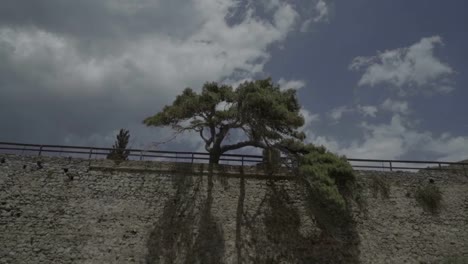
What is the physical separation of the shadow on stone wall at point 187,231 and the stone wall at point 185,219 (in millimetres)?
37

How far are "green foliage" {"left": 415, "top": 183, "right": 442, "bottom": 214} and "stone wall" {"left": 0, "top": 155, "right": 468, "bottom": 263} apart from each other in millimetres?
281

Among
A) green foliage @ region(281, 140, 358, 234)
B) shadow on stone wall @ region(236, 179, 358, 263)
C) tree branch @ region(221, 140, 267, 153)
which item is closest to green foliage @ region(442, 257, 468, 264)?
shadow on stone wall @ region(236, 179, 358, 263)

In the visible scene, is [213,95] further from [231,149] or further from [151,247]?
[151,247]

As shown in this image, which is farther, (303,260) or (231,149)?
(231,149)

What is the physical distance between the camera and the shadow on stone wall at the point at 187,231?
1332cm

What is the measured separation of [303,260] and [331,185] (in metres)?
3.02

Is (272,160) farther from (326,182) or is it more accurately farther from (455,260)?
(455,260)

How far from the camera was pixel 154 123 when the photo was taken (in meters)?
15.6

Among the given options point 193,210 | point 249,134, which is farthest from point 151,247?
point 249,134

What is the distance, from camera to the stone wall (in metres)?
13.3

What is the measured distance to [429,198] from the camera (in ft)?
51.9

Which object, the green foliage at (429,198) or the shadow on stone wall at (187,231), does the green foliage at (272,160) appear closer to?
the shadow on stone wall at (187,231)

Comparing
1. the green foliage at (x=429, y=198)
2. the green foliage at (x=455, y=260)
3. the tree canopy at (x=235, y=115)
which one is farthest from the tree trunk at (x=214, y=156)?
the green foliage at (x=455, y=260)

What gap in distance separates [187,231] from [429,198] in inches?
414
